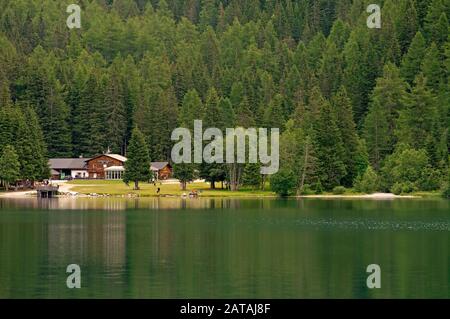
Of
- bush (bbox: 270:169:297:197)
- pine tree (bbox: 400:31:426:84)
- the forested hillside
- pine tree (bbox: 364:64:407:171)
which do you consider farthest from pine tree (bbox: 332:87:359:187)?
pine tree (bbox: 400:31:426:84)

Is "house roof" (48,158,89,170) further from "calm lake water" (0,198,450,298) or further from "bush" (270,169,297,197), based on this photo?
"calm lake water" (0,198,450,298)

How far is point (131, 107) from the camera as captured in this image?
17575cm

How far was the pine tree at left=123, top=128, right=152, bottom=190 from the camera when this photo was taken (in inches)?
5069

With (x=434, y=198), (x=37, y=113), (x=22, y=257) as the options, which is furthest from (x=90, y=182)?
(x=22, y=257)

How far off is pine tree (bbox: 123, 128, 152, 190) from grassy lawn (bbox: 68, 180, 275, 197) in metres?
1.49

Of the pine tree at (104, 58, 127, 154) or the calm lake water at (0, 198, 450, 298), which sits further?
the pine tree at (104, 58, 127, 154)

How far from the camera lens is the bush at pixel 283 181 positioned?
11806 cm

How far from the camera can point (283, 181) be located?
118438 millimetres

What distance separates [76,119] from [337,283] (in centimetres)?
12942

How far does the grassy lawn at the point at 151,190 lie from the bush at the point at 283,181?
255 centimetres

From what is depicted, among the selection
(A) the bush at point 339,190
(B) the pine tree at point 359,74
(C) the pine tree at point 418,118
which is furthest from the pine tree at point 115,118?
(A) the bush at point 339,190

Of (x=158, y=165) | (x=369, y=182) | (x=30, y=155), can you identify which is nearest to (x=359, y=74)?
(x=158, y=165)
